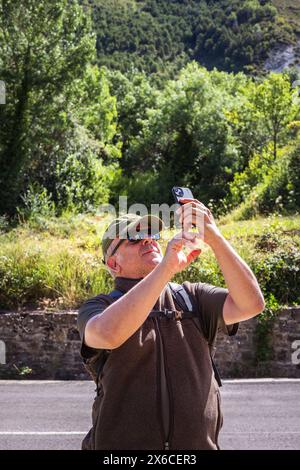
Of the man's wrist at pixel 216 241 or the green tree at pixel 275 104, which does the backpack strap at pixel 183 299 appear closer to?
the man's wrist at pixel 216 241

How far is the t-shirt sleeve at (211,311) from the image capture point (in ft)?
9.39

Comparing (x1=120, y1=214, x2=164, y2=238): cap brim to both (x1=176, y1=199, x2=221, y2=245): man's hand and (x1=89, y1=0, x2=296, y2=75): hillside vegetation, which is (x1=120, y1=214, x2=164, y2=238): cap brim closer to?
(x1=176, y1=199, x2=221, y2=245): man's hand

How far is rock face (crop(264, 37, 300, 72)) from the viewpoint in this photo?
319ft

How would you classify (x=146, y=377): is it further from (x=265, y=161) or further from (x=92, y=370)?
(x=265, y=161)

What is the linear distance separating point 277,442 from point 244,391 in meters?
3.06

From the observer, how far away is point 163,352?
273cm

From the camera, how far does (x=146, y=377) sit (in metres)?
2.70

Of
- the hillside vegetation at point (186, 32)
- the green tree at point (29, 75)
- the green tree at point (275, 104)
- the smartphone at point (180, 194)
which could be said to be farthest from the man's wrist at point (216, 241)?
the hillside vegetation at point (186, 32)

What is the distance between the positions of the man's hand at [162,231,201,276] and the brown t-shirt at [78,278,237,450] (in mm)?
293

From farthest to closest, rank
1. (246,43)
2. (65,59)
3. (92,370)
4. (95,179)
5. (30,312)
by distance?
(246,43), (95,179), (65,59), (30,312), (92,370)

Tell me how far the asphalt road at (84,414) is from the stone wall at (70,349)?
735 millimetres

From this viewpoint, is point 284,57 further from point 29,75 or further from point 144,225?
point 144,225

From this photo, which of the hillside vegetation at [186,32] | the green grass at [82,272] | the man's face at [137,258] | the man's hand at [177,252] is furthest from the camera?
the hillside vegetation at [186,32]

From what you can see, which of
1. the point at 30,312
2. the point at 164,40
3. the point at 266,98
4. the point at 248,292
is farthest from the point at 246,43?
the point at 248,292
